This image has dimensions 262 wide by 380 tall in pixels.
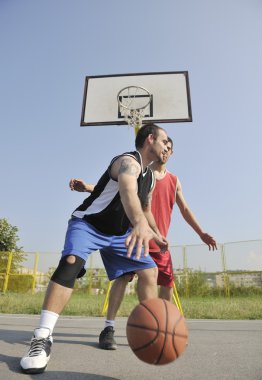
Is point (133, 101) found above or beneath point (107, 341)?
above

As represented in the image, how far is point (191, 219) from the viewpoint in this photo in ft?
13.1

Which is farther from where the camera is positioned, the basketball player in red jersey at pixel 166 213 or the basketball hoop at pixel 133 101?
the basketball hoop at pixel 133 101

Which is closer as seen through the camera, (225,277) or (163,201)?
(163,201)

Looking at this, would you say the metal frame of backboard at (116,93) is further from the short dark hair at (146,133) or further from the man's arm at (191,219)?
the short dark hair at (146,133)

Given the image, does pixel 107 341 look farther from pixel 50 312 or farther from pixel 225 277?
pixel 225 277

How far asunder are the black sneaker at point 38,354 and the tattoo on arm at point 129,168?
4.04ft

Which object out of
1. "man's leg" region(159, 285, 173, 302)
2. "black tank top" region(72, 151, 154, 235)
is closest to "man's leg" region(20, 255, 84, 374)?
"black tank top" region(72, 151, 154, 235)

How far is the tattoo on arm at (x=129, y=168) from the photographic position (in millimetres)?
2062

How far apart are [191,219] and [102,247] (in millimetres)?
1689

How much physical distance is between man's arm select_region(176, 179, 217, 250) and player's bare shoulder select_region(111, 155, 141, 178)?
1895mm

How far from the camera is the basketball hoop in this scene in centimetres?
710

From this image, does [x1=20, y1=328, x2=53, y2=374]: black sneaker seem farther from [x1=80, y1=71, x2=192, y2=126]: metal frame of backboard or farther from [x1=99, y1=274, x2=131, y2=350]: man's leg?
[x1=80, y1=71, x2=192, y2=126]: metal frame of backboard

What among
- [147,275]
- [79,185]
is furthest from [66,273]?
[79,185]

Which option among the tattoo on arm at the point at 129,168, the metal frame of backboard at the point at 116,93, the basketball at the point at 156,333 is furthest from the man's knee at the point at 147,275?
the metal frame of backboard at the point at 116,93
